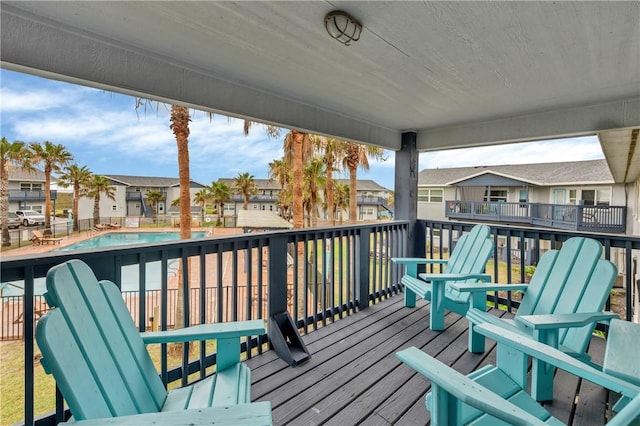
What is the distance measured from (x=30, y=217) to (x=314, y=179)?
14137mm

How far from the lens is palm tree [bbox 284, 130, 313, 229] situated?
10.2 meters

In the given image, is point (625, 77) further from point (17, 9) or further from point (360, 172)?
point (360, 172)

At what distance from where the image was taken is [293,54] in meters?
2.26

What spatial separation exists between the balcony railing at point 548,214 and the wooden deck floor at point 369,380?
11.6m

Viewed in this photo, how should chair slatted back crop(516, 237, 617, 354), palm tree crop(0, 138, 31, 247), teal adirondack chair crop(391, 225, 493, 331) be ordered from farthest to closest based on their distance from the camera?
palm tree crop(0, 138, 31, 247), teal adirondack chair crop(391, 225, 493, 331), chair slatted back crop(516, 237, 617, 354)

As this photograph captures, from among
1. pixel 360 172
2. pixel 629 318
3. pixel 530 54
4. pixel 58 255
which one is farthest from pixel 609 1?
pixel 360 172

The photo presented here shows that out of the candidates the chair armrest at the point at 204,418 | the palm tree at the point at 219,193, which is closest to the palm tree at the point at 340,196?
the palm tree at the point at 219,193

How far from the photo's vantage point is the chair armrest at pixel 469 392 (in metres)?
0.94

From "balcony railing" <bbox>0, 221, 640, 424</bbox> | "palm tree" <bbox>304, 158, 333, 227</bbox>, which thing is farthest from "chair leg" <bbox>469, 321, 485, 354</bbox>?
"palm tree" <bbox>304, 158, 333, 227</bbox>

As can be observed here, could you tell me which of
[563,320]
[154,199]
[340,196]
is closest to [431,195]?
[340,196]

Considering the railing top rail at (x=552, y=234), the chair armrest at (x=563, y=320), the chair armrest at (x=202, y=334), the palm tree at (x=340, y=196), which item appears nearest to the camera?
the chair armrest at (x=202, y=334)

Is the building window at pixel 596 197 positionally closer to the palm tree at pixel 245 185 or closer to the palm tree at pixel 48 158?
the palm tree at pixel 245 185

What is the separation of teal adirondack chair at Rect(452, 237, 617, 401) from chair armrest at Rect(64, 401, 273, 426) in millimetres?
1533

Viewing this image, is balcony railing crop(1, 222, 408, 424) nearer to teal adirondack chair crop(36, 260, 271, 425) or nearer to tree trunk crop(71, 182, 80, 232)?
teal adirondack chair crop(36, 260, 271, 425)
